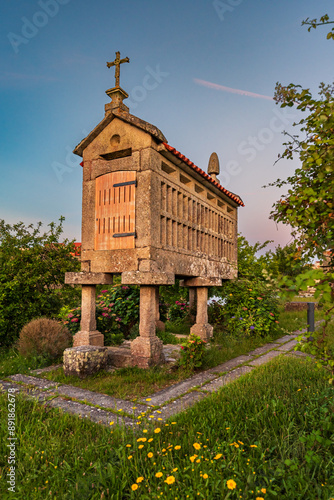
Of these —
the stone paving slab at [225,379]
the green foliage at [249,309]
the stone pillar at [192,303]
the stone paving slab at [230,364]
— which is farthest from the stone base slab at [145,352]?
the stone pillar at [192,303]

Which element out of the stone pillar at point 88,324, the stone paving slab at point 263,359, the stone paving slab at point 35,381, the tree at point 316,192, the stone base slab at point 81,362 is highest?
the tree at point 316,192

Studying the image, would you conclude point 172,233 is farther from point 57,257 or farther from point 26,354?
point 57,257

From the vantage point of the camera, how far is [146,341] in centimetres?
544

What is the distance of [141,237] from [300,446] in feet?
12.5

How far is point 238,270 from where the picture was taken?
10227mm

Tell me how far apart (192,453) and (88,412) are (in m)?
1.59

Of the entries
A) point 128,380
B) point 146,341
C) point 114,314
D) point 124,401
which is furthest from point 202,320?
point 124,401

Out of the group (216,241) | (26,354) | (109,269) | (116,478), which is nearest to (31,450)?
(116,478)

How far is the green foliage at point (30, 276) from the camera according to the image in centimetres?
755

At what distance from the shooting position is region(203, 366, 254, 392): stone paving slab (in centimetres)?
441

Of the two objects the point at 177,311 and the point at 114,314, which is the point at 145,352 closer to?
the point at 114,314

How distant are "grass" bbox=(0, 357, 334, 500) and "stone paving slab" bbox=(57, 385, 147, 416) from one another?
1.98 feet

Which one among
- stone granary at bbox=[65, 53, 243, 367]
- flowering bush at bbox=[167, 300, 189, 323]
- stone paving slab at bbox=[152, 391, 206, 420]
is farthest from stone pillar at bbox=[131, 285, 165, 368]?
flowering bush at bbox=[167, 300, 189, 323]

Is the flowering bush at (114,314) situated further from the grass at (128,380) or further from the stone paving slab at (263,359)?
the stone paving slab at (263,359)
